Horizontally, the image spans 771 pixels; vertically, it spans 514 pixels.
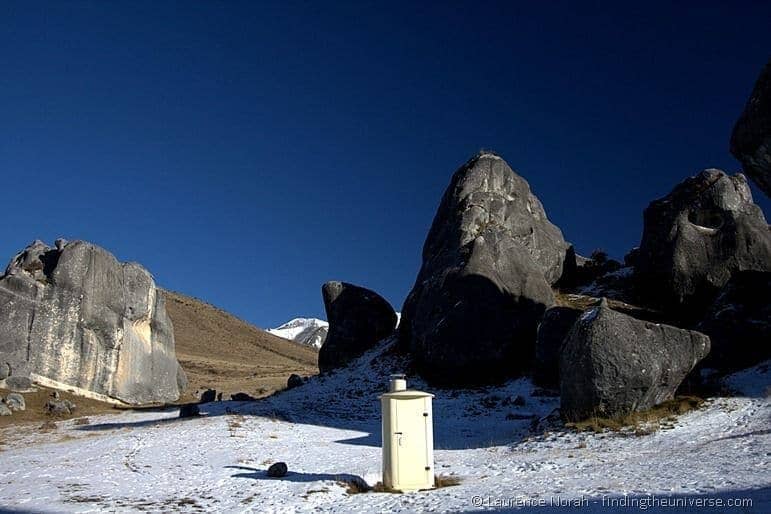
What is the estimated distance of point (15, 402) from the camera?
28953 mm

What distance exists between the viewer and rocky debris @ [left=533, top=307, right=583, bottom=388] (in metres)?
26.0

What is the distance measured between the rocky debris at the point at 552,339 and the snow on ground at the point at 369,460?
1116 millimetres

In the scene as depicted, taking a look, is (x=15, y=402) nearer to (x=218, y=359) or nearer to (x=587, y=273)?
(x=587, y=273)

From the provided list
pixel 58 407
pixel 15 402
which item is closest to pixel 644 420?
pixel 58 407

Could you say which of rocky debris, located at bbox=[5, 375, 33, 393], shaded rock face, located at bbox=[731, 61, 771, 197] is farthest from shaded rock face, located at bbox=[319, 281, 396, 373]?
shaded rock face, located at bbox=[731, 61, 771, 197]

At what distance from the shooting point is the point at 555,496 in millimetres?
11961

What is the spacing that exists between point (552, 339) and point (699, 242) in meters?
11.8

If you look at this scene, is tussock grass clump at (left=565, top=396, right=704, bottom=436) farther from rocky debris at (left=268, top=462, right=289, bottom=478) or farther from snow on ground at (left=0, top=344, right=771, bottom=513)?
rocky debris at (left=268, top=462, right=289, bottom=478)

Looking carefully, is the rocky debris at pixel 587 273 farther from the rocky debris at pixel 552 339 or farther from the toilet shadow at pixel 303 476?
the toilet shadow at pixel 303 476

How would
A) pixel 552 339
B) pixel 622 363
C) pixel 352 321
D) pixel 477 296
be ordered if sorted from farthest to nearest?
pixel 352 321
pixel 477 296
pixel 552 339
pixel 622 363

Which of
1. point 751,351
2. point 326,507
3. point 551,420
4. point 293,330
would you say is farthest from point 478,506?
point 293,330

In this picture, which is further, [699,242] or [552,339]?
[699,242]

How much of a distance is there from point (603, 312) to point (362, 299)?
20.8 metres

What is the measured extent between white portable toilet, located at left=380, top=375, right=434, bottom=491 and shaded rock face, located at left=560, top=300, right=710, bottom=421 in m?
7.22
